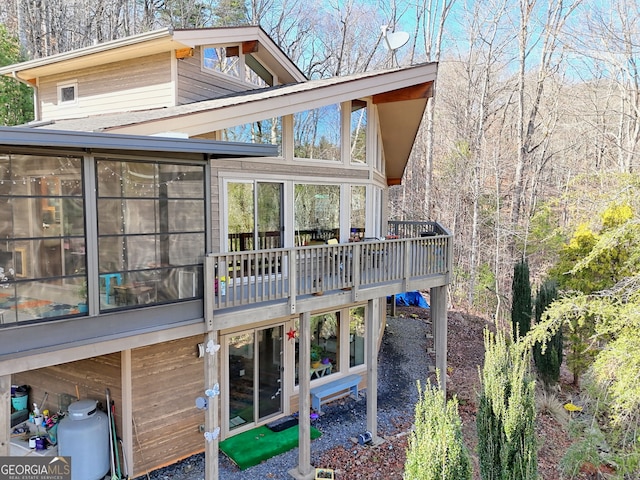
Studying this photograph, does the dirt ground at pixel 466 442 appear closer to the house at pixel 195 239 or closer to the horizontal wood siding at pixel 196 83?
the house at pixel 195 239

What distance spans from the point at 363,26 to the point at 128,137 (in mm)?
24056

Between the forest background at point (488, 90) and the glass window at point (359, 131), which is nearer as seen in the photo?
the glass window at point (359, 131)

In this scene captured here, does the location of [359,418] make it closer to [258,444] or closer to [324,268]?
[258,444]

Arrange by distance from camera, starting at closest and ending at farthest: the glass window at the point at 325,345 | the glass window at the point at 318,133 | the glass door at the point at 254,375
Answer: the glass door at the point at 254,375
the glass window at the point at 318,133
the glass window at the point at 325,345

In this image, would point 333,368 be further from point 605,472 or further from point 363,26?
point 363,26

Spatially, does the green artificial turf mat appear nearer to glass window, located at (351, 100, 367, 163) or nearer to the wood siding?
the wood siding

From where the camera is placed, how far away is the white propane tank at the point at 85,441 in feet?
22.9

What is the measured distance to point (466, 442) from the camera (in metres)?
9.01

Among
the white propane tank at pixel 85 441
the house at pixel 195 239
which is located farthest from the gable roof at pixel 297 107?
the white propane tank at pixel 85 441

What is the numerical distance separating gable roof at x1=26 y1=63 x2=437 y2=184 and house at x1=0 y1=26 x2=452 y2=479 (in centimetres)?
4

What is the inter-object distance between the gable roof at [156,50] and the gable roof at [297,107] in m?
1.24

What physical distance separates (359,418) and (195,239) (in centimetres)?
594

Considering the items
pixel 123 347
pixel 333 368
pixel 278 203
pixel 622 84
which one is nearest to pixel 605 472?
pixel 333 368

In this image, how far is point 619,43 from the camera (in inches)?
551
